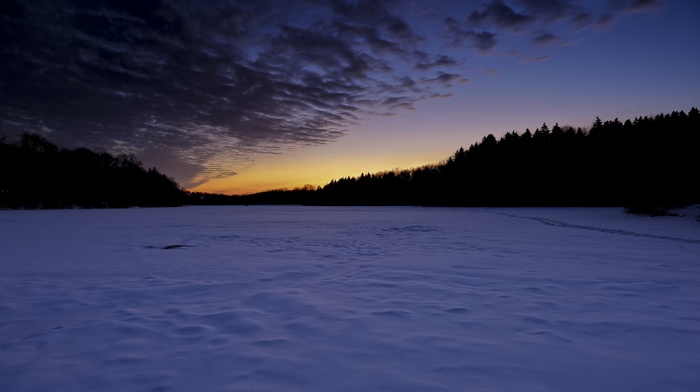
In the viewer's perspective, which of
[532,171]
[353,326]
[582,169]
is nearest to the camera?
[353,326]

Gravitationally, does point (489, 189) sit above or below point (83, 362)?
above

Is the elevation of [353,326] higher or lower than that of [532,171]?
lower

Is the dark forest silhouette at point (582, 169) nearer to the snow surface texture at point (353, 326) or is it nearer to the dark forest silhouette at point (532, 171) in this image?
the dark forest silhouette at point (532, 171)

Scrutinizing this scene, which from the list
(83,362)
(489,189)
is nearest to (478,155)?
(489,189)

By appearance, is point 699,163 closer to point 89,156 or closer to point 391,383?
point 391,383

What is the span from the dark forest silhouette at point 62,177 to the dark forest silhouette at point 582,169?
85.8 m

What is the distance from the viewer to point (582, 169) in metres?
62.8

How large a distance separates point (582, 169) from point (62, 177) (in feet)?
342

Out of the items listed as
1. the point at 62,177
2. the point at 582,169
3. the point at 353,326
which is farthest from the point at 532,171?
the point at 62,177

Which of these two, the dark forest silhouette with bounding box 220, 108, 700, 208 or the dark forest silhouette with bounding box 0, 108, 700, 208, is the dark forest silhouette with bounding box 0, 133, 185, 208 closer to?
the dark forest silhouette with bounding box 0, 108, 700, 208

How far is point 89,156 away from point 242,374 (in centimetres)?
10670

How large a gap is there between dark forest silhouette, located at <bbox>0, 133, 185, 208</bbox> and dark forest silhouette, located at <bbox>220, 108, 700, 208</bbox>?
85.8 metres

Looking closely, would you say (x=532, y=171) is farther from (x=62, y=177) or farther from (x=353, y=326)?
(x=62, y=177)

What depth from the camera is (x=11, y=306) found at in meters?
5.21
